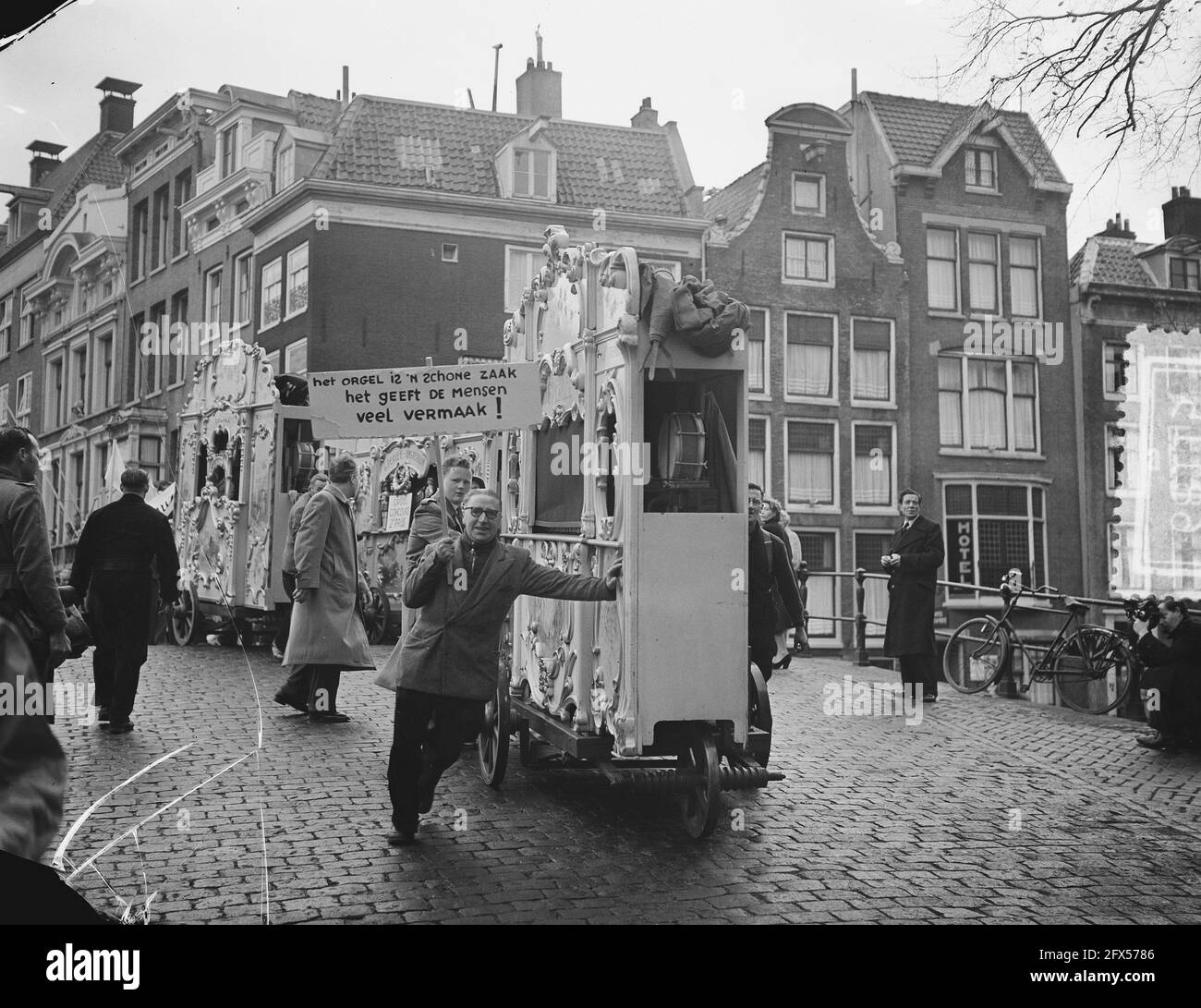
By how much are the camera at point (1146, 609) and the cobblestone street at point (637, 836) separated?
1214 millimetres

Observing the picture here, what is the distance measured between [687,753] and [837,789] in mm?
1588

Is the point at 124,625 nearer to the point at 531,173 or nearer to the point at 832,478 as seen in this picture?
the point at 531,173

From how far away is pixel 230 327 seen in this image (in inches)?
894

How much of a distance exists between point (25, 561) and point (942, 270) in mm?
21956

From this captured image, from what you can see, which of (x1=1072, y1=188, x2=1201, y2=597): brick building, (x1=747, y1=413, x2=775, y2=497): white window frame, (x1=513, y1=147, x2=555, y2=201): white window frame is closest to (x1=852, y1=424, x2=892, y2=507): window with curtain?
(x1=747, y1=413, x2=775, y2=497): white window frame

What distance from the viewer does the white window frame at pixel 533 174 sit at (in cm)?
1853

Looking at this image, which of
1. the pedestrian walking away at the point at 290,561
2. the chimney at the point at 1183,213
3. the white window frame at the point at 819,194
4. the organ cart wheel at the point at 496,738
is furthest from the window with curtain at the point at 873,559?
the organ cart wheel at the point at 496,738

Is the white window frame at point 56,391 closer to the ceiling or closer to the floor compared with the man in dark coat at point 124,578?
closer to the ceiling

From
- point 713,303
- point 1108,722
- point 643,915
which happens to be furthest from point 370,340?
point 643,915

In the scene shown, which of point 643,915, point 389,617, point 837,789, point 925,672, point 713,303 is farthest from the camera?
point 389,617

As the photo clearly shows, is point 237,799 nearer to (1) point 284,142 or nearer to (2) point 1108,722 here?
(2) point 1108,722

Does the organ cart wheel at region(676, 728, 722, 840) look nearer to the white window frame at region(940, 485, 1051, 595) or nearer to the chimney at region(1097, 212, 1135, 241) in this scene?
the white window frame at region(940, 485, 1051, 595)

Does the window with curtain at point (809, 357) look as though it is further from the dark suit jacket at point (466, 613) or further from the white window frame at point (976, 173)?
the dark suit jacket at point (466, 613)

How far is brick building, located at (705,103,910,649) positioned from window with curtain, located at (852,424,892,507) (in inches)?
1.0
